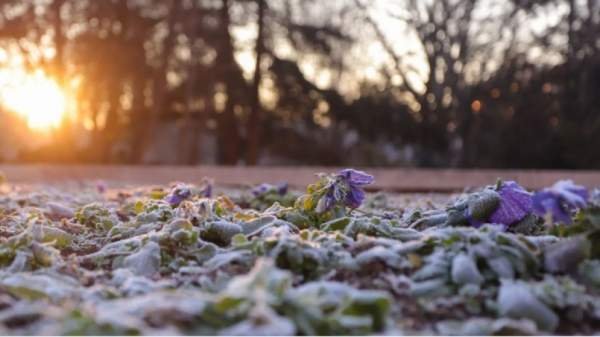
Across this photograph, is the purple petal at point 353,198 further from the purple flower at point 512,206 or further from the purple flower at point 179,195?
the purple flower at point 179,195

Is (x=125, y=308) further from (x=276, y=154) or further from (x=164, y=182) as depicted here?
(x=276, y=154)

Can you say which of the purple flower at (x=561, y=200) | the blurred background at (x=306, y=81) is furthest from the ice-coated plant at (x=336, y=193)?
the blurred background at (x=306, y=81)

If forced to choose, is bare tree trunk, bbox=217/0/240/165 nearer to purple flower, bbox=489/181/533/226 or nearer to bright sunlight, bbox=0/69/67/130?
bright sunlight, bbox=0/69/67/130

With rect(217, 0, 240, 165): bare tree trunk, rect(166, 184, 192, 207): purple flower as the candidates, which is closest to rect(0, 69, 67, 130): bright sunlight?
rect(217, 0, 240, 165): bare tree trunk

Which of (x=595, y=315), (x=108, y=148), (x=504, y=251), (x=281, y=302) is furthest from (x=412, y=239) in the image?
(x=108, y=148)

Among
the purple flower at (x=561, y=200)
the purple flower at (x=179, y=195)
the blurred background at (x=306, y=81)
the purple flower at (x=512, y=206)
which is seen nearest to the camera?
the purple flower at (x=561, y=200)
